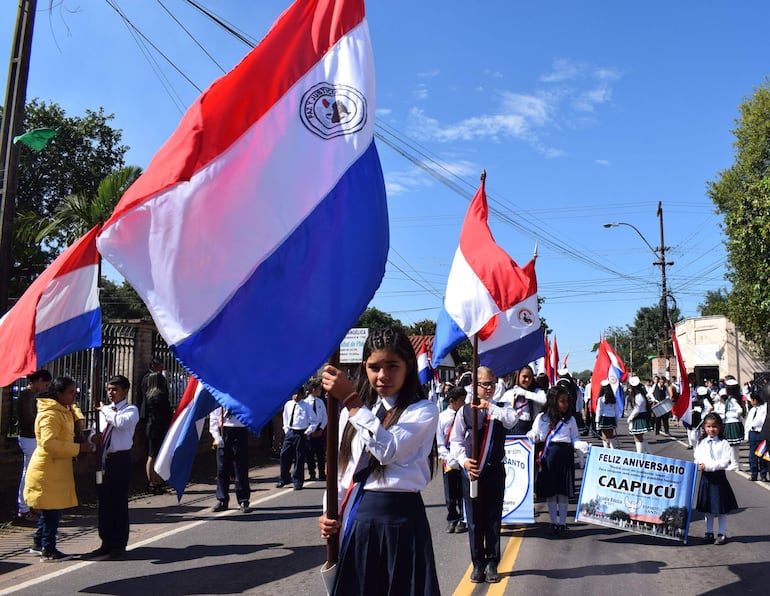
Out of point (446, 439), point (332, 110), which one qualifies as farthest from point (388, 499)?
point (446, 439)

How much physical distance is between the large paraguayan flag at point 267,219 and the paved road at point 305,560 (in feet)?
11.3

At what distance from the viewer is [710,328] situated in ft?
141

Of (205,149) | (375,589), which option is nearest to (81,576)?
(375,589)

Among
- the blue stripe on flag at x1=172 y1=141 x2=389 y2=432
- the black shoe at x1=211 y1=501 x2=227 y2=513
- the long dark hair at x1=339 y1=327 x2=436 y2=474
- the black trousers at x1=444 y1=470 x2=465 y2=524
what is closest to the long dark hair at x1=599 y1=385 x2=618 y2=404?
the black trousers at x1=444 y1=470 x2=465 y2=524

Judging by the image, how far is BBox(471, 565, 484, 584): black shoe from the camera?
6016 mm

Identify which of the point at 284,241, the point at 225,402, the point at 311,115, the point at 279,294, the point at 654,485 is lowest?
the point at 654,485

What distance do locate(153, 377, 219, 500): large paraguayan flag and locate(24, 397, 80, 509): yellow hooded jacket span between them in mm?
1418

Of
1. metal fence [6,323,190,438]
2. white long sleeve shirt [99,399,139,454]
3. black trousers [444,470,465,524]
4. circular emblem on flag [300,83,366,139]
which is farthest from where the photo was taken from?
metal fence [6,323,190,438]

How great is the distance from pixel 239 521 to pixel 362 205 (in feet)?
21.6

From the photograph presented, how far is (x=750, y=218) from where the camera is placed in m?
19.5

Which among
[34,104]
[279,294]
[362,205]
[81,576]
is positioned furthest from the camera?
[34,104]

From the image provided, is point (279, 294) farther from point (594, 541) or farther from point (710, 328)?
point (710, 328)

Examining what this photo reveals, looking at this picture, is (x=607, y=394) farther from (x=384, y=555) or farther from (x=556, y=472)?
(x=384, y=555)

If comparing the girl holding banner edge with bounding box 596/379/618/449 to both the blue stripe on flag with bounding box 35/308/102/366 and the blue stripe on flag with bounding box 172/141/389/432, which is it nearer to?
the blue stripe on flag with bounding box 35/308/102/366
